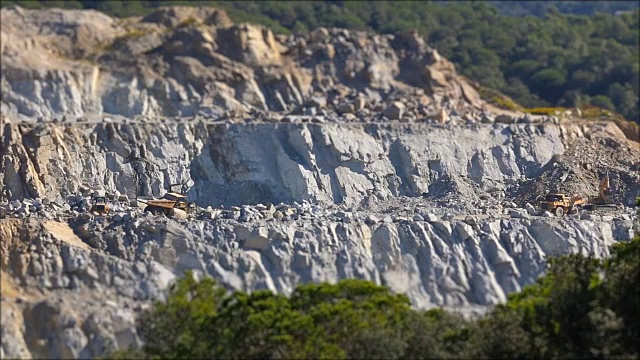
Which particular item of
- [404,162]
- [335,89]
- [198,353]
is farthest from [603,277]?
[335,89]

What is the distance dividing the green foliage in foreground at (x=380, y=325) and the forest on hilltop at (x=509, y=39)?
4421 centimetres

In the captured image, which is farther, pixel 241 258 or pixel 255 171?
pixel 255 171

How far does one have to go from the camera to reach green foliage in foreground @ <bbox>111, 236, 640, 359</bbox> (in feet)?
156

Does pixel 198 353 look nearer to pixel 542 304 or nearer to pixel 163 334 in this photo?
pixel 163 334

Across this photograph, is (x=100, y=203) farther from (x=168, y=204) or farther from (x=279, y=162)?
(x=279, y=162)

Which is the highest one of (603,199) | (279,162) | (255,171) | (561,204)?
(279,162)

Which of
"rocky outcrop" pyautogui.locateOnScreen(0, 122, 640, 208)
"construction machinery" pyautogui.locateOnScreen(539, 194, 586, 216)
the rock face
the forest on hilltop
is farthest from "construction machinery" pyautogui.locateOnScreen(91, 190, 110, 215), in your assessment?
the forest on hilltop

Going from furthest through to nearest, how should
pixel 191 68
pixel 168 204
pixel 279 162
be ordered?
pixel 191 68 → pixel 279 162 → pixel 168 204

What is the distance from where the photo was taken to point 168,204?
60188mm

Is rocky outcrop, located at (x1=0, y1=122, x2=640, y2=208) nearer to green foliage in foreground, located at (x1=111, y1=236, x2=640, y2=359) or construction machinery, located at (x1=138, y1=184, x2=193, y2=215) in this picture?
construction machinery, located at (x1=138, y1=184, x2=193, y2=215)

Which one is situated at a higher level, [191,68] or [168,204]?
[191,68]

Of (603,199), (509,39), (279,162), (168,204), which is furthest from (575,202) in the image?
(509,39)

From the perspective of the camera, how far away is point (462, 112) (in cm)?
7719

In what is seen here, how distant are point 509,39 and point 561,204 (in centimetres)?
4780
